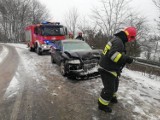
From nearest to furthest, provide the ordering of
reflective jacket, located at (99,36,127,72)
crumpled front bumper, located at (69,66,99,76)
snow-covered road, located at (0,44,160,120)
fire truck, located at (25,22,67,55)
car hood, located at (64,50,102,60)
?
reflective jacket, located at (99,36,127,72), snow-covered road, located at (0,44,160,120), crumpled front bumper, located at (69,66,99,76), car hood, located at (64,50,102,60), fire truck, located at (25,22,67,55)

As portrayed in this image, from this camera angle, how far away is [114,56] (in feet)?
13.9

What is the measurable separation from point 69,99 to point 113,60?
1.95 metres

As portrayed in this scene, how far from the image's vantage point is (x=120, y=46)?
14.0 feet

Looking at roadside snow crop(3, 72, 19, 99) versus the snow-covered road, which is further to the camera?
roadside snow crop(3, 72, 19, 99)

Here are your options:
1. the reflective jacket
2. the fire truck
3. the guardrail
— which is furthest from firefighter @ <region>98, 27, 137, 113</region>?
the fire truck

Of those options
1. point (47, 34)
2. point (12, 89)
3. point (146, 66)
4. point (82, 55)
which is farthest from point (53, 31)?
point (12, 89)

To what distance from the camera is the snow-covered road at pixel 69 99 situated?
450 centimetres

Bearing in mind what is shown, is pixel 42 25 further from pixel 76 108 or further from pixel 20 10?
pixel 20 10

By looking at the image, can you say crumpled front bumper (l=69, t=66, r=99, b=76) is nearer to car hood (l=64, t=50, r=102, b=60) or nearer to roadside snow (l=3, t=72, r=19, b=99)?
car hood (l=64, t=50, r=102, b=60)

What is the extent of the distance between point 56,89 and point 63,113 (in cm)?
191

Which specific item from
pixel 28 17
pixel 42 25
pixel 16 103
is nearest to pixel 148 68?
pixel 16 103

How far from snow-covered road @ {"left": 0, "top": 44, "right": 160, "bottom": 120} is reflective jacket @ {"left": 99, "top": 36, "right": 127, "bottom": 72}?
3.60 ft

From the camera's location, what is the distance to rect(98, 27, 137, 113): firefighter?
4.26 meters

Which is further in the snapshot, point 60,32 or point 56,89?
point 60,32
